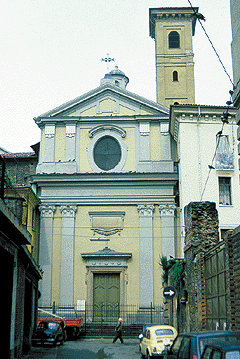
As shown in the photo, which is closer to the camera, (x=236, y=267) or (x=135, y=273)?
(x=236, y=267)

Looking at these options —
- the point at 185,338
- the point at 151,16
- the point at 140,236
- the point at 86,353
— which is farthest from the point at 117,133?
the point at 185,338

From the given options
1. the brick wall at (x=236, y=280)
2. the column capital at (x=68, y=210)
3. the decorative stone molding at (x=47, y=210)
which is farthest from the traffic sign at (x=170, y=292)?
the decorative stone molding at (x=47, y=210)

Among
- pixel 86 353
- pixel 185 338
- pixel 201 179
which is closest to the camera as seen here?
pixel 185 338

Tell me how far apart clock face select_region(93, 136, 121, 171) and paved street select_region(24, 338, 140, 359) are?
12922mm

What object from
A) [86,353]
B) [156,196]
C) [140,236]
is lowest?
[86,353]

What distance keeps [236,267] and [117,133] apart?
2270 cm

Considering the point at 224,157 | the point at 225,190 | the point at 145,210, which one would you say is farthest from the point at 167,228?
the point at 224,157

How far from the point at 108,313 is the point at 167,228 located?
6.45 meters

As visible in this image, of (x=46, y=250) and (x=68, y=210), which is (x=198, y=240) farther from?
(x=68, y=210)

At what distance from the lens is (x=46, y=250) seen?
31.2 meters

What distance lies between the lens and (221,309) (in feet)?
42.3

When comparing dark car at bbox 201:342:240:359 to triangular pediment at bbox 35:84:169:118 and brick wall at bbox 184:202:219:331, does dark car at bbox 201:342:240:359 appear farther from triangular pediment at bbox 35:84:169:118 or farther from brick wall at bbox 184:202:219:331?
triangular pediment at bbox 35:84:169:118

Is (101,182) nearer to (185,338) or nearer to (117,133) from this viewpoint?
(117,133)

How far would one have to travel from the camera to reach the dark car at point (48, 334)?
20.9 metres
